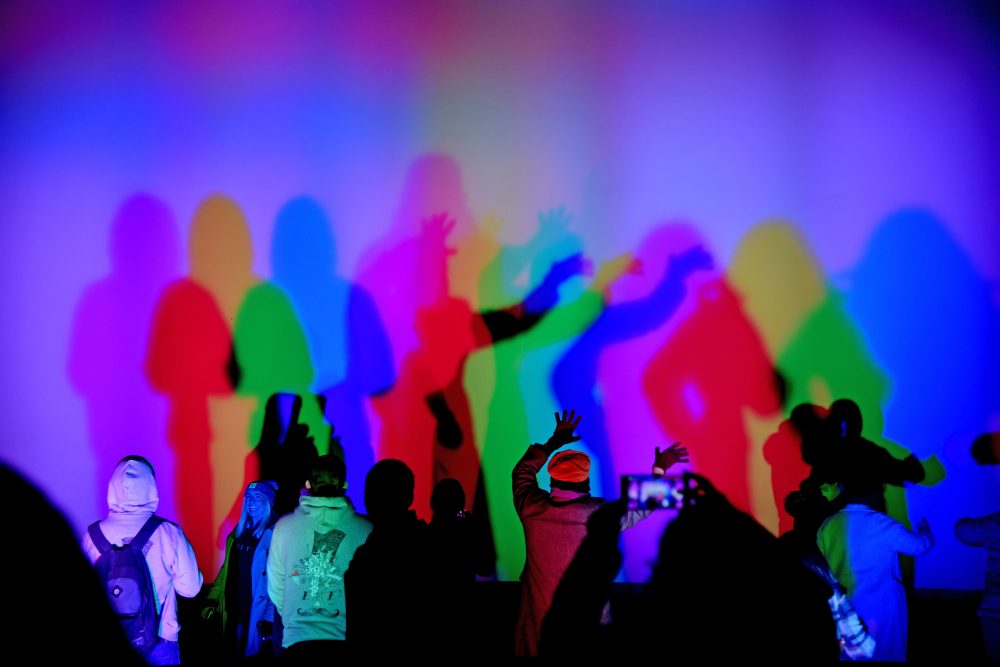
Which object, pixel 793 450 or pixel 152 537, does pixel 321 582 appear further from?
pixel 793 450

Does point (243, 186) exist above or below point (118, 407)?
above

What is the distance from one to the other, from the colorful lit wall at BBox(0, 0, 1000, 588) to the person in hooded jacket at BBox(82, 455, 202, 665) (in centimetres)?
183

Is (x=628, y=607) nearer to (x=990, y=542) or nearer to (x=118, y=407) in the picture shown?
(x=990, y=542)

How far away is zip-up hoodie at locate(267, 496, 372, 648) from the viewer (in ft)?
8.77

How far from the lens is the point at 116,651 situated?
2768 millimetres

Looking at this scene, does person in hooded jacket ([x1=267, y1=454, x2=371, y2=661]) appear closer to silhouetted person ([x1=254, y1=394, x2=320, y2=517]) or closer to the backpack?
the backpack

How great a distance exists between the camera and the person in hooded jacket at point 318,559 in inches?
105

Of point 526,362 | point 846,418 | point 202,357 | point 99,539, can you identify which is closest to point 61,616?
point 99,539

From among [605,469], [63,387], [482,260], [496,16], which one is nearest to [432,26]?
[496,16]

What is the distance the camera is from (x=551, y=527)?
267cm

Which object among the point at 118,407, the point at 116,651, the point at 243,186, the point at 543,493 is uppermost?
the point at 243,186

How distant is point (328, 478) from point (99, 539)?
35.0 inches

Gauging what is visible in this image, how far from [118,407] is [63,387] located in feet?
1.33

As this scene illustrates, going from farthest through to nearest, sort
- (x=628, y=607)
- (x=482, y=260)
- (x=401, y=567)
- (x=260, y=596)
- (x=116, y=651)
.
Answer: (x=482, y=260) → (x=628, y=607) → (x=260, y=596) → (x=116, y=651) → (x=401, y=567)
